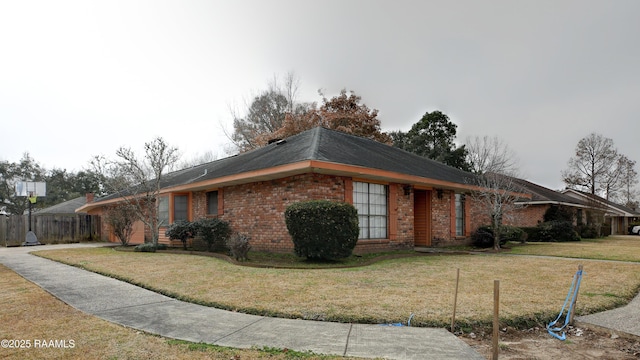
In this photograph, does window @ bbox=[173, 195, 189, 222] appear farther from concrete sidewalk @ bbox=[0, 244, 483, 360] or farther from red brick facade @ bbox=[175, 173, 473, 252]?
concrete sidewalk @ bbox=[0, 244, 483, 360]

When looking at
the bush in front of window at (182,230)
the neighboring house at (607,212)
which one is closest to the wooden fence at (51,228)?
the bush in front of window at (182,230)

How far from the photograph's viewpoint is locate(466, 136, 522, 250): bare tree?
14344 mm

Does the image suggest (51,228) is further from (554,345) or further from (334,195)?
(554,345)

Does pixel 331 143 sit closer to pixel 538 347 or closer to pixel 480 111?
pixel 538 347

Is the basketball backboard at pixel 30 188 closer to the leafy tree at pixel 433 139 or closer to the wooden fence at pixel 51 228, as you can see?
the wooden fence at pixel 51 228

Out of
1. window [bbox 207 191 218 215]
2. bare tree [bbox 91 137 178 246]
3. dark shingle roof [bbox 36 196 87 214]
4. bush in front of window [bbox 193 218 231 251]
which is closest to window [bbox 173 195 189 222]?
bare tree [bbox 91 137 178 246]

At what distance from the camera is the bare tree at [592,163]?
4016 cm

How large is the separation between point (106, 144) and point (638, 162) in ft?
179

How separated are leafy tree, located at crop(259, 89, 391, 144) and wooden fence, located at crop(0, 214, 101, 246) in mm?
12729

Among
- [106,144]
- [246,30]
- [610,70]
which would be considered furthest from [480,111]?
[106,144]

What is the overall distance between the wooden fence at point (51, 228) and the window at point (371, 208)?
17.5 metres

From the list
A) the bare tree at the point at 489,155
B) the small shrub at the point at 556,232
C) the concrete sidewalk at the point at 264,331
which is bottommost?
the small shrub at the point at 556,232

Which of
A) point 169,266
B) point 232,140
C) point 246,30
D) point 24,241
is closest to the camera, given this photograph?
point 169,266

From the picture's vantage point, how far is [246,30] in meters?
12.2
